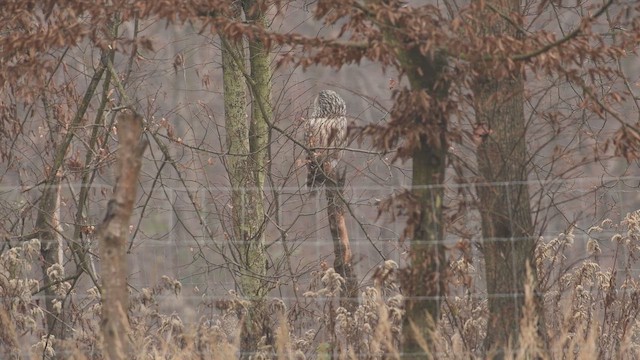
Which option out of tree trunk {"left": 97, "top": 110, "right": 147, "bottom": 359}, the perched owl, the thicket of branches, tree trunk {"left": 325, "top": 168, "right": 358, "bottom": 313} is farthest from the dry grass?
the perched owl

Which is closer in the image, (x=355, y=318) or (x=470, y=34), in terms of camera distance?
(x=470, y=34)

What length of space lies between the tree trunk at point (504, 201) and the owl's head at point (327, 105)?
3.65 meters

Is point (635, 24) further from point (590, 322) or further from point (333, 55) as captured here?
point (590, 322)

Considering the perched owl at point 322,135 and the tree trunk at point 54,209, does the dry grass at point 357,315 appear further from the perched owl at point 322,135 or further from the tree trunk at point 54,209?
the perched owl at point 322,135

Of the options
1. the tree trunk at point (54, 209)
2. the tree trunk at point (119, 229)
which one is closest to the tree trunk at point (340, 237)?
the tree trunk at point (54, 209)

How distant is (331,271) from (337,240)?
7.65 ft

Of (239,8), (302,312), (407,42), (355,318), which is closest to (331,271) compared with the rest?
(355,318)

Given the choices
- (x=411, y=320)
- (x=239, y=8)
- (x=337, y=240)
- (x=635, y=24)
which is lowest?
(x=411, y=320)

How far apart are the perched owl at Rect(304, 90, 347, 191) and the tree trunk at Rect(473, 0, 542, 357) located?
2428mm

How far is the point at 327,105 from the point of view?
11.7 meters

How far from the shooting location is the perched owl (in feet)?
34.8

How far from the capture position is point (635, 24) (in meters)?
6.73

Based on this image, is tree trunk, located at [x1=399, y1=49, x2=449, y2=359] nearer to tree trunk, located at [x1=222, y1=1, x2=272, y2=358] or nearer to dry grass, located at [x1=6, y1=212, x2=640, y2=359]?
dry grass, located at [x1=6, y1=212, x2=640, y2=359]

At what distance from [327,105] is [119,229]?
5.65 metres
